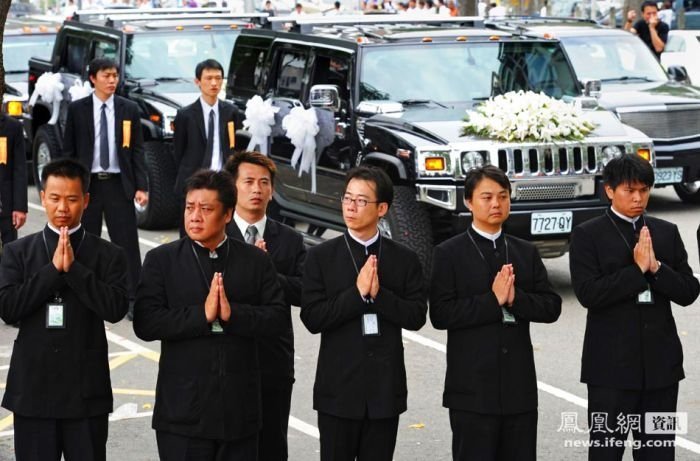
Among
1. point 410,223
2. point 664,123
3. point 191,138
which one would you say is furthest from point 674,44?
point 191,138

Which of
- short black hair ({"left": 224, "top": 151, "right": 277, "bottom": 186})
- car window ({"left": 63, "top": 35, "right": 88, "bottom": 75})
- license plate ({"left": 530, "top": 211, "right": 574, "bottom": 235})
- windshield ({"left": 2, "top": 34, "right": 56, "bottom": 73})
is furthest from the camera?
windshield ({"left": 2, "top": 34, "right": 56, "bottom": 73})

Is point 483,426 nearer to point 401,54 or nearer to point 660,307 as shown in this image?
point 660,307

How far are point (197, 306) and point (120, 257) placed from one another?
1.79 ft

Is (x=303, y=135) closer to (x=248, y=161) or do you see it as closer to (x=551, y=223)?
(x=551, y=223)

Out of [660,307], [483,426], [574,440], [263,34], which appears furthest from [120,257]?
[263,34]

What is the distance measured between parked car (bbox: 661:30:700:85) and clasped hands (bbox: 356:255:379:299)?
52.2 feet

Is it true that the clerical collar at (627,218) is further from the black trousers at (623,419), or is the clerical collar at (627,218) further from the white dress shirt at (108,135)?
the white dress shirt at (108,135)

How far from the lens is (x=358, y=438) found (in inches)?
229

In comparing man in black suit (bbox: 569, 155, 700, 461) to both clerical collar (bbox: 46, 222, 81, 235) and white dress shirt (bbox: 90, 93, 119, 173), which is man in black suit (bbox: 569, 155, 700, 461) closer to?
clerical collar (bbox: 46, 222, 81, 235)

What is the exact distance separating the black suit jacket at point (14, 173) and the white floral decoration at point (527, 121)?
10.9ft

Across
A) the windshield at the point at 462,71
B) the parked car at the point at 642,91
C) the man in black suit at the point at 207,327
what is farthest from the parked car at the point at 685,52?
the man in black suit at the point at 207,327

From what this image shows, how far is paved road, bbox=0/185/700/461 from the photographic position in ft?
24.3

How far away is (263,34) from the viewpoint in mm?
13570

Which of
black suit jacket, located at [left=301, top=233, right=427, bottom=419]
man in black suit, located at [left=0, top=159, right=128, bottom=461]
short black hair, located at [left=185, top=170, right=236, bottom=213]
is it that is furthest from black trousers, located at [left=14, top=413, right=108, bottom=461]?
short black hair, located at [left=185, top=170, right=236, bottom=213]
